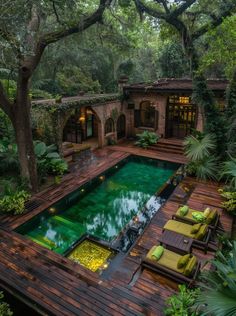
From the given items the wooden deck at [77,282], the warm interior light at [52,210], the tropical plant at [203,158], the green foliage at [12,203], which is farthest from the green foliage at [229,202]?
the green foliage at [12,203]

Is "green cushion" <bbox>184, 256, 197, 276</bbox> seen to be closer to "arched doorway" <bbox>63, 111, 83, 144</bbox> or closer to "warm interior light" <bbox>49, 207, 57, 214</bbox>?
"warm interior light" <bbox>49, 207, 57, 214</bbox>

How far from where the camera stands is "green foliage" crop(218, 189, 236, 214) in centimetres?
858

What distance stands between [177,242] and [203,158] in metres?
6.17

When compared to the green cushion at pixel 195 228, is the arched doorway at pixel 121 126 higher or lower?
higher

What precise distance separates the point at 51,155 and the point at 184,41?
8180mm

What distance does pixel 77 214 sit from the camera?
360 inches

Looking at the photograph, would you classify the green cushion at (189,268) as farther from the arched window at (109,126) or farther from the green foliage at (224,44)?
the arched window at (109,126)

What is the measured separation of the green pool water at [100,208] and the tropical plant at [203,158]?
1536 millimetres

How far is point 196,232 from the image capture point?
22.2 feet

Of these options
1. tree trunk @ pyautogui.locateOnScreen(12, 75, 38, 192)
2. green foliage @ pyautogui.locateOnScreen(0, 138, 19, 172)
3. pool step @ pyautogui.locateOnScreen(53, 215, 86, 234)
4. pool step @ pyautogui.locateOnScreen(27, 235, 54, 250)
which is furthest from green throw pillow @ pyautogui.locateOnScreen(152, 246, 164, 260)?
green foliage @ pyautogui.locateOnScreen(0, 138, 19, 172)

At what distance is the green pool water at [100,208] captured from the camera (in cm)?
797

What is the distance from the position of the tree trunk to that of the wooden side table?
585cm

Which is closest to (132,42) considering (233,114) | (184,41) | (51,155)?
(184,41)

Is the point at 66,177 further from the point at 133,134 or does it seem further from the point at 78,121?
the point at 133,134
